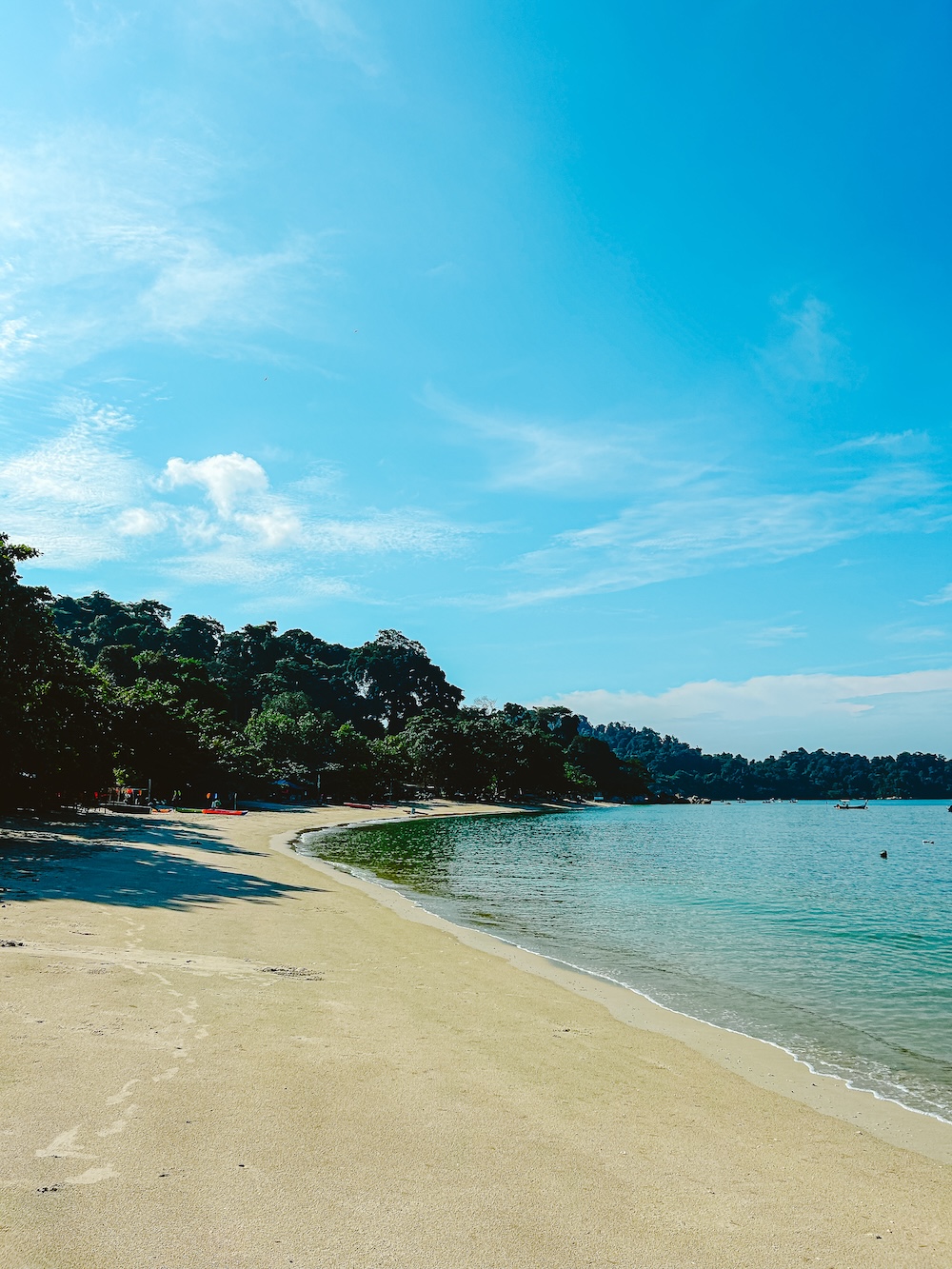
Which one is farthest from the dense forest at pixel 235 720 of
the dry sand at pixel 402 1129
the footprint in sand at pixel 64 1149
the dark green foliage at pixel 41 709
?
the footprint in sand at pixel 64 1149

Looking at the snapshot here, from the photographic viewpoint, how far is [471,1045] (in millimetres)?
9852

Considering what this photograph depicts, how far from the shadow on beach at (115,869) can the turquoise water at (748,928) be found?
6.13 metres

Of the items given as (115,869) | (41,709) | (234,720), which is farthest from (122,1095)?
(234,720)

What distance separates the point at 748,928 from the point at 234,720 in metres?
96.0

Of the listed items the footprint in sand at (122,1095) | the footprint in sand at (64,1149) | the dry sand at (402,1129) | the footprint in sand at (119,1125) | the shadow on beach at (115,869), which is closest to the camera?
the dry sand at (402,1129)

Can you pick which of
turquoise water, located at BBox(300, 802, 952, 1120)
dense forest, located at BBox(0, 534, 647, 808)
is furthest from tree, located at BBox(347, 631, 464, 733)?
turquoise water, located at BBox(300, 802, 952, 1120)

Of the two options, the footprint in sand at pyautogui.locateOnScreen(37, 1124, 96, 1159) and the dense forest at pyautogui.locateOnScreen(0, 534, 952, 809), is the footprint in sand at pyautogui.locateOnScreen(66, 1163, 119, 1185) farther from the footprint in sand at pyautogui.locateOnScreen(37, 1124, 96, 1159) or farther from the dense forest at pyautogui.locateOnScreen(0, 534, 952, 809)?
the dense forest at pyautogui.locateOnScreen(0, 534, 952, 809)

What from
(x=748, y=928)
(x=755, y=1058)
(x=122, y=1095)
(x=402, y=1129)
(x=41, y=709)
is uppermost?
(x=41, y=709)

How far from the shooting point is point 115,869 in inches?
880

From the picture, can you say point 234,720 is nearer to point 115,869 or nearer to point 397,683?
point 397,683

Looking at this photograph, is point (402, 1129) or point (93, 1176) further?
point (402, 1129)

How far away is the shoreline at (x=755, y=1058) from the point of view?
8.70m

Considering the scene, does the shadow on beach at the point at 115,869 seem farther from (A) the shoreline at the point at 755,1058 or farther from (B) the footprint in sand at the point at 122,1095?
(B) the footprint in sand at the point at 122,1095

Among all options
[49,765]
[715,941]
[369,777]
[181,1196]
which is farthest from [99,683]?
[369,777]
